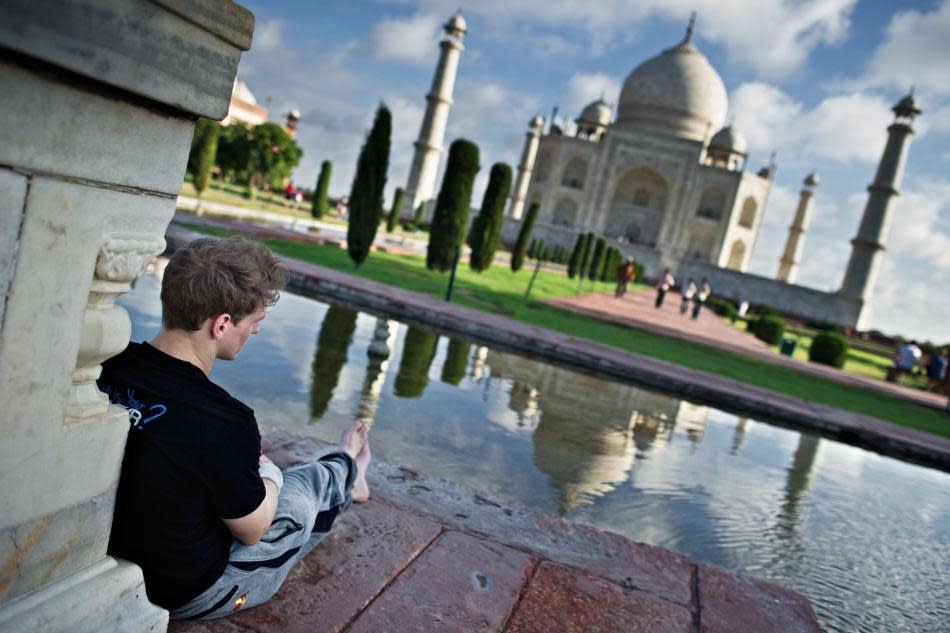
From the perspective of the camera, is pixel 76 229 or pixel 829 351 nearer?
pixel 76 229

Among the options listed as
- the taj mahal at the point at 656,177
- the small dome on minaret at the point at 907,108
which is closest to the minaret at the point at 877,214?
the small dome on minaret at the point at 907,108

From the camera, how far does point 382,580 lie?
5.82 feet

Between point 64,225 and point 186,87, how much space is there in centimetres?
29

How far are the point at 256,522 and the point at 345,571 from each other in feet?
1.59

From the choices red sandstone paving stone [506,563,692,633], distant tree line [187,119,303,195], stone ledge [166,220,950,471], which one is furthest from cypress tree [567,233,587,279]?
red sandstone paving stone [506,563,692,633]

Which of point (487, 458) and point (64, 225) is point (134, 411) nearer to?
point (64, 225)

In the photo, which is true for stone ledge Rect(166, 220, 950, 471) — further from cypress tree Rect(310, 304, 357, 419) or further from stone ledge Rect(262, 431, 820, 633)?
stone ledge Rect(262, 431, 820, 633)

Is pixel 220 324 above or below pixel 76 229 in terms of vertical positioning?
below

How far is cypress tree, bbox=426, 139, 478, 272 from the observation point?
12609 millimetres

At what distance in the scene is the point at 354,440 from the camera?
2098 millimetres

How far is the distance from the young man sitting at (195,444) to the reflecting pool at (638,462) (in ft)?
5.27

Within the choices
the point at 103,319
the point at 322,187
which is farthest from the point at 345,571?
the point at 322,187

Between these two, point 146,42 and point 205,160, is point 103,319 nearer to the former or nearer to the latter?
point 146,42

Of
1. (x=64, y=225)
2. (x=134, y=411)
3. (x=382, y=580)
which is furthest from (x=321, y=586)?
(x=64, y=225)
